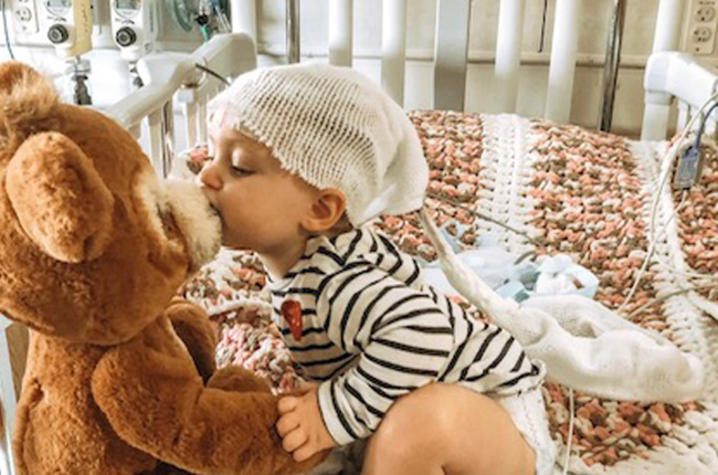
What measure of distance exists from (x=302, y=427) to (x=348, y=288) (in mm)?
124

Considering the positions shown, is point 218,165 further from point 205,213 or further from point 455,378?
point 455,378

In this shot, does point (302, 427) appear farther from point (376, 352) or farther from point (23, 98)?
point (23, 98)

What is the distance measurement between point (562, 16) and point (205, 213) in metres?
1.26

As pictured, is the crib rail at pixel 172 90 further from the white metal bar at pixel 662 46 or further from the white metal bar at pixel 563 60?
the white metal bar at pixel 662 46

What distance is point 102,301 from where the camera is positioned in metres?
0.69

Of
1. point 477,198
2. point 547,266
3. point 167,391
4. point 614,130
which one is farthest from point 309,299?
point 614,130

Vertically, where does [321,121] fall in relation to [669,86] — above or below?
above

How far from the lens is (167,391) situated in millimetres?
733

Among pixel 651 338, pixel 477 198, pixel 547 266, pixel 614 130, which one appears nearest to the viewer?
pixel 651 338

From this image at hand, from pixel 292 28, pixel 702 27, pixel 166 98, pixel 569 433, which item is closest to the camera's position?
pixel 569 433

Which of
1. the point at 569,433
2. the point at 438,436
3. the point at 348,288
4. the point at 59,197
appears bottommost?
the point at 569,433

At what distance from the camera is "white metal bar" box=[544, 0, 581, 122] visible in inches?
73.1

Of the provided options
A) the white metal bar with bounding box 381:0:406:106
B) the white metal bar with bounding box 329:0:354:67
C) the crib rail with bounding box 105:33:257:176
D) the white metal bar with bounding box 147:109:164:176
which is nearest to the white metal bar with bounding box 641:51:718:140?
the white metal bar with bounding box 381:0:406:106

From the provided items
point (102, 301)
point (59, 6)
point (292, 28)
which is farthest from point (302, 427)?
point (59, 6)
